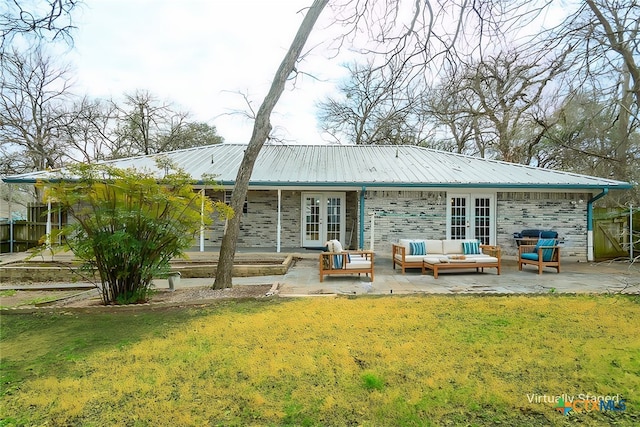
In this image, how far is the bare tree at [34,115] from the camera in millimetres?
18953

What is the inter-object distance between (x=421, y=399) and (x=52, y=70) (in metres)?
25.3

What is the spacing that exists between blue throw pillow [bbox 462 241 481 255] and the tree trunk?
236 inches

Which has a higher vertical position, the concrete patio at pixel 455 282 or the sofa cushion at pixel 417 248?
the sofa cushion at pixel 417 248

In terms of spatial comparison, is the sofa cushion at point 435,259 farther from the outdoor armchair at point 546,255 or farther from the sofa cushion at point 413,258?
the outdoor armchair at point 546,255

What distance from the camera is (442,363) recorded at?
332cm

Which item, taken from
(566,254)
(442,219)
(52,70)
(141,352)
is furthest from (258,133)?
(52,70)

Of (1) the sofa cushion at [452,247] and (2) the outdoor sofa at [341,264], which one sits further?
(1) the sofa cushion at [452,247]

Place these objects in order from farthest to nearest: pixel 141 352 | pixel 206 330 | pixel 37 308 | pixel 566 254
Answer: pixel 566 254 → pixel 37 308 → pixel 206 330 → pixel 141 352

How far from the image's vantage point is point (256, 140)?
23.2ft

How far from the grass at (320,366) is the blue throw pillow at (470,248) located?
4.06 meters

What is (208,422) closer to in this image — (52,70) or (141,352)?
(141,352)

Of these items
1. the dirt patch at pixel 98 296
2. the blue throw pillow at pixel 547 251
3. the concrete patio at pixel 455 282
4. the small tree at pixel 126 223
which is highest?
the small tree at pixel 126 223

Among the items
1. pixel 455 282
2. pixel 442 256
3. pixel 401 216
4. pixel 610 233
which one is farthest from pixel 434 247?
pixel 610 233

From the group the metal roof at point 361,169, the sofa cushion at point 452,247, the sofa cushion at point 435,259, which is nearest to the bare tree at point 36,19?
the metal roof at point 361,169
